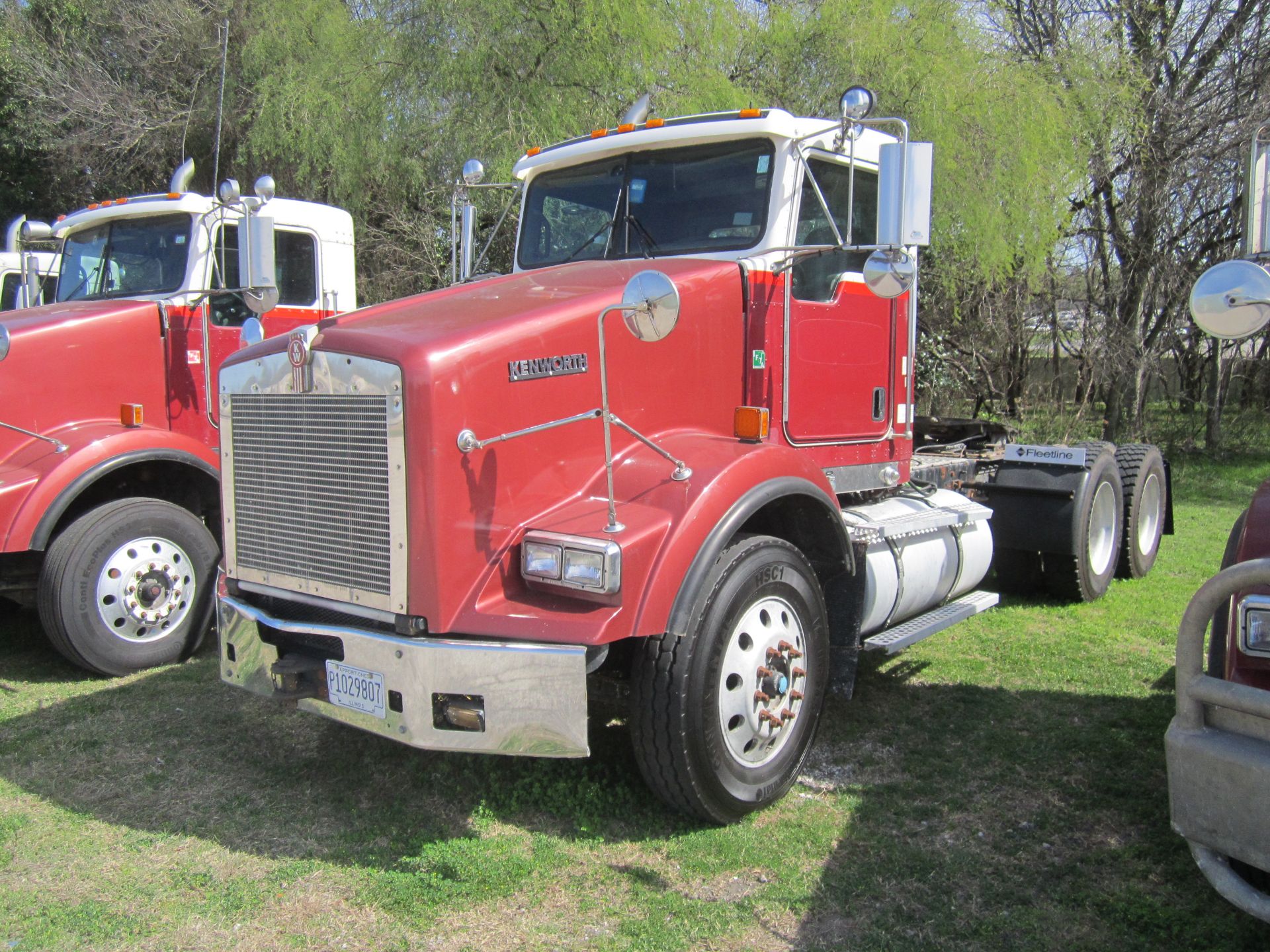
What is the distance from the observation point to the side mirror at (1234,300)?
2869mm

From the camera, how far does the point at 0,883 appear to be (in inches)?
139

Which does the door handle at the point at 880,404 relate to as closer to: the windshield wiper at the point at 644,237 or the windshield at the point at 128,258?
the windshield wiper at the point at 644,237

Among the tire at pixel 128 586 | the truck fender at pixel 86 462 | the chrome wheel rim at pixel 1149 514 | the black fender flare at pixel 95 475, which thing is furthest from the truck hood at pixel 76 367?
the chrome wheel rim at pixel 1149 514

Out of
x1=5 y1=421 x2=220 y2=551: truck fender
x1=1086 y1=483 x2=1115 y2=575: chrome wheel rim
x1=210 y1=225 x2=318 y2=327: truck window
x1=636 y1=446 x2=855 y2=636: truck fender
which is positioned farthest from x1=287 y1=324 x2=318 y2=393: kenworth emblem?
x1=1086 y1=483 x2=1115 y2=575: chrome wheel rim

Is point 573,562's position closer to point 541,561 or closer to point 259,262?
point 541,561

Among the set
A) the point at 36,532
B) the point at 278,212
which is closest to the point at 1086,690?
the point at 36,532

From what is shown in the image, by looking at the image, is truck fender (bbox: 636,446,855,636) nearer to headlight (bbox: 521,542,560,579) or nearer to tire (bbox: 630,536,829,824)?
tire (bbox: 630,536,829,824)

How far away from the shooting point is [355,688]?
3518 millimetres

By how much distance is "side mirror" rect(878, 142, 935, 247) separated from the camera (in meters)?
4.02

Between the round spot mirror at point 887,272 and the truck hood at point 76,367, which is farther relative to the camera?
the truck hood at point 76,367

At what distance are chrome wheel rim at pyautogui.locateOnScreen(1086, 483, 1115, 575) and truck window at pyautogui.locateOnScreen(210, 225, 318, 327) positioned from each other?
5720mm

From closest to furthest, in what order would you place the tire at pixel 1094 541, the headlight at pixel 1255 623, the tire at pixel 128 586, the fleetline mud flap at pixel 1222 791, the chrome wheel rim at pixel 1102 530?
the fleetline mud flap at pixel 1222 791 → the headlight at pixel 1255 623 → the tire at pixel 128 586 → the tire at pixel 1094 541 → the chrome wheel rim at pixel 1102 530

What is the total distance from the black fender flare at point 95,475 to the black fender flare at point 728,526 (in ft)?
8.83

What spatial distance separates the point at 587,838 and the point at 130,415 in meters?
4.09
